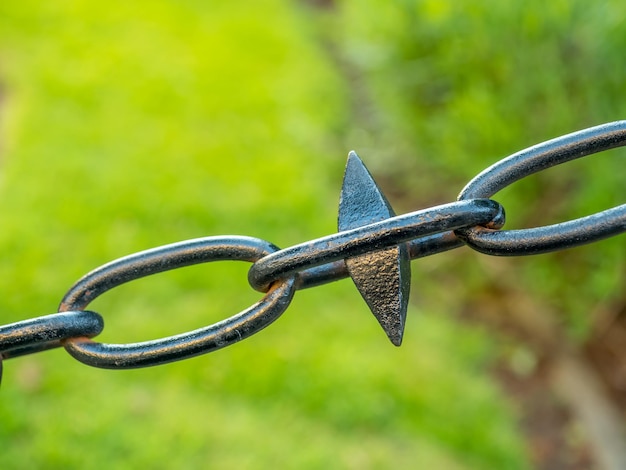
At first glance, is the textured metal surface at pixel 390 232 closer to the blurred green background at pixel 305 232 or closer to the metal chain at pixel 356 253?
the metal chain at pixel 356 253

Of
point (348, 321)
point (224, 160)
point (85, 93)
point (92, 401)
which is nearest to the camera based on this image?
point (92, 401)

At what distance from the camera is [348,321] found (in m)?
3.19

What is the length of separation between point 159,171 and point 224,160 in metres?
0.46

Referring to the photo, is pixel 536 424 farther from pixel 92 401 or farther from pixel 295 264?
pixel 295 264

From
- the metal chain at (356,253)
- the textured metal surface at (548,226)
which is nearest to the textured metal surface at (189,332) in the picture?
the metal chain at (356,253)

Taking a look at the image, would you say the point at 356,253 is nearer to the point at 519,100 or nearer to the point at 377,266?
the point at 377,266

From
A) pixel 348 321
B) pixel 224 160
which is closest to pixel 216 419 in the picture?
pixel 348 321

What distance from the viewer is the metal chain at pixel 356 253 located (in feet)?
2.36

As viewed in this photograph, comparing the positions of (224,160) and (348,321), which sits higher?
(224,160)

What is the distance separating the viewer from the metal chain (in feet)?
2.36

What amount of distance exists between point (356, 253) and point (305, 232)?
2989 millimetres

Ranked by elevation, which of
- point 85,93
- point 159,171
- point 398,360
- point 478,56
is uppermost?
point 85,93

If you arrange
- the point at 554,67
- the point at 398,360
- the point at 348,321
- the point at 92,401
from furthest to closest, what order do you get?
the point at 348,321, the point at 398,360, the point at 554,67, the point at 92,401

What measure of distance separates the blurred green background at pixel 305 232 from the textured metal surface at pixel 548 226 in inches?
79.2
